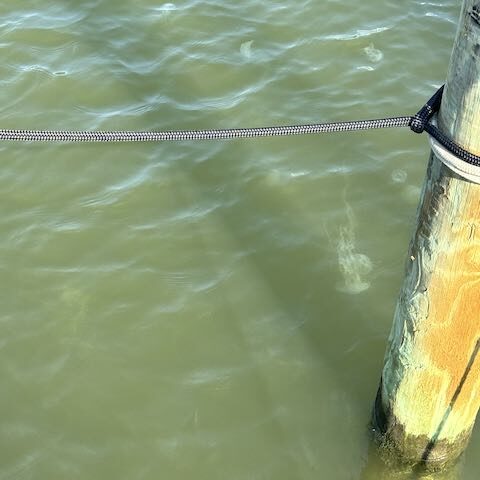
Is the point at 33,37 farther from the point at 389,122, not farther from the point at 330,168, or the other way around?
the point at 389,122

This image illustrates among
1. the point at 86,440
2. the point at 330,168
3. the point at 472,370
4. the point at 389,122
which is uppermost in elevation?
the point at 389,122

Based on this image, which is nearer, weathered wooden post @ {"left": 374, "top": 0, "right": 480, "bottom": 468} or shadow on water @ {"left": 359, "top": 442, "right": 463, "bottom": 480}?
weathered wooden post @ {"left": 374, "top": 0, "right": 480, "bottom": 468}

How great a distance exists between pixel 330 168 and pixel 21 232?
93.9 inches

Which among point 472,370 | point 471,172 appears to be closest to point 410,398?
point 472,370

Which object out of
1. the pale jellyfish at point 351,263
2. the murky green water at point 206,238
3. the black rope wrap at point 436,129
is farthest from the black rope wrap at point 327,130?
the pale jellyfish at point 351,263

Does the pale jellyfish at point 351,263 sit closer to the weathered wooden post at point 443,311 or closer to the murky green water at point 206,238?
the murky green water at point 206,238

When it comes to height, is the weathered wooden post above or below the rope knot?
below

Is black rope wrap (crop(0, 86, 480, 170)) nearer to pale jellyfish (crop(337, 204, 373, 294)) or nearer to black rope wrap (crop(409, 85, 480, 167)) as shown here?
black rope wrap (crop(409, 85, 480, 167))

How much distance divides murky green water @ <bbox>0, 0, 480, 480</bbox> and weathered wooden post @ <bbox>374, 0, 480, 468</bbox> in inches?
18.8

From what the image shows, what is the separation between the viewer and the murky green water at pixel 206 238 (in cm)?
438

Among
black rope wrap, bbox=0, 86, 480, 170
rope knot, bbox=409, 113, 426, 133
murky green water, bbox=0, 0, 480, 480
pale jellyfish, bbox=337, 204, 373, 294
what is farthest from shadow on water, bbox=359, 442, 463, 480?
rope knot, bbox=409, 113, 426, 133

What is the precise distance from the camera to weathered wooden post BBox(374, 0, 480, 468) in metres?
2.70

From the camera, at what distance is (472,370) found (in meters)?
3.39

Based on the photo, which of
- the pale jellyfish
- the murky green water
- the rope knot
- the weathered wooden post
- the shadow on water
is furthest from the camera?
the pale jellyfish
